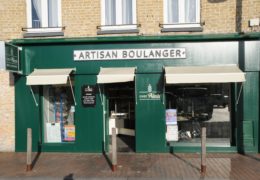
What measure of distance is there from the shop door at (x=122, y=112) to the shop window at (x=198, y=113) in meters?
1.21

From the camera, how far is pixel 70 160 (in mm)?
9430

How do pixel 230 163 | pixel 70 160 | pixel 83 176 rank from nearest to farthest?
pixel 83 176
pixel 230 163
pixel 70 160

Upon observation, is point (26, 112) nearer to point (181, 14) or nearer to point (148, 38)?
point (148, 38)

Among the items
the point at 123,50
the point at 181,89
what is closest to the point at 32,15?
the point at 123,50

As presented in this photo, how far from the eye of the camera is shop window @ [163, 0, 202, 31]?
10234 mm

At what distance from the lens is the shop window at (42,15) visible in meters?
10.7

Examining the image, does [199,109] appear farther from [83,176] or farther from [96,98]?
[83,176]

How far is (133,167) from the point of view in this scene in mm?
8523

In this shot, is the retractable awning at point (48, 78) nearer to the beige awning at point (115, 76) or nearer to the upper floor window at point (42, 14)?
the beige awning at point (115, 76)

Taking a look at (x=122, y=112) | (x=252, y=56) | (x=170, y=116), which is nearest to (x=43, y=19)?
(x=122, y=112)

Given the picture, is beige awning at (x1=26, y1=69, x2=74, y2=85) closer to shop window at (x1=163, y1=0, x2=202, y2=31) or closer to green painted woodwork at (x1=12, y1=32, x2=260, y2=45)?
green painted woodwork at (x1=12, y1=32, x2=260, y2=45)

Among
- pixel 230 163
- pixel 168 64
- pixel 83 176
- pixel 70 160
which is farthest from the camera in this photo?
pixel 168 64

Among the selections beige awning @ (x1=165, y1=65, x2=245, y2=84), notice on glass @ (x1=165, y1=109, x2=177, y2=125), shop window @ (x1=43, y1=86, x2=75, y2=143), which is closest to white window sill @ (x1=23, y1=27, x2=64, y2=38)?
shop window @ (x1=43, y1=86, x2=75, y2=143)

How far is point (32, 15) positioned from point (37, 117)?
10.4 ft
